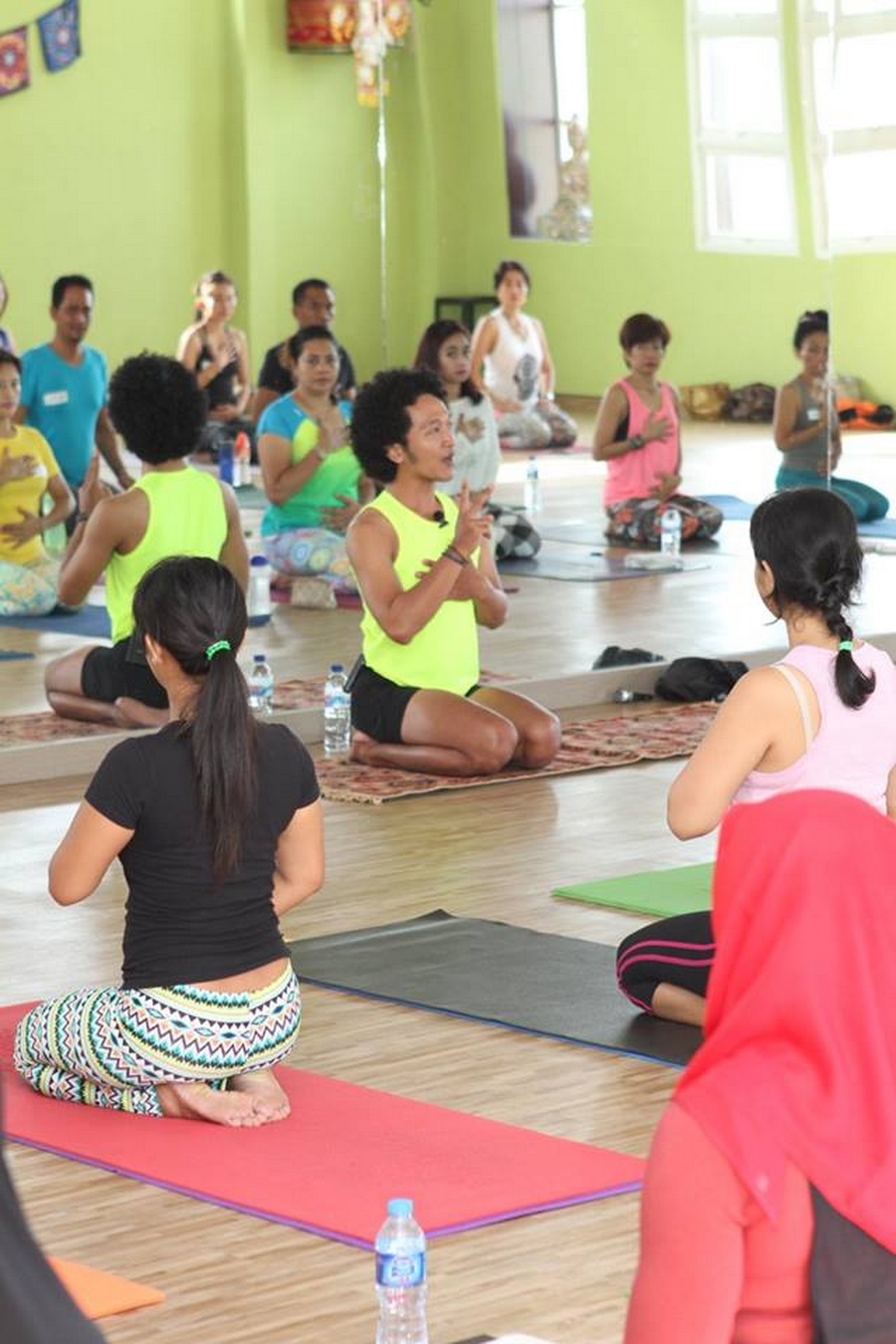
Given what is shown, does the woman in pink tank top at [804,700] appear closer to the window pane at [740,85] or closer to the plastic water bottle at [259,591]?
the window pane at [740,85]

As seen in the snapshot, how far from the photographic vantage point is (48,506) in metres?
6.60

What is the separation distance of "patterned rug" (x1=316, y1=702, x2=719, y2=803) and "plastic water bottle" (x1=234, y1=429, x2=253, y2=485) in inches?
52.3

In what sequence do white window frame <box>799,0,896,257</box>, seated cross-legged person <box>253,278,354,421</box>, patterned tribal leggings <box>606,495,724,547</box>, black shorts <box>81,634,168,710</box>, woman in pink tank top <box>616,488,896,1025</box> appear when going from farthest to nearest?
1. patterned tribal leggings <box>606,495,724,547</box>
2. white window frame <box>799,0,896,257</box>
3. seated cross-legged person <box>253,278,354,421</box>
4. black shorts <box>81,634,168,710</box>
5. woman in pink tank top <box>616,488,896,1025</box>

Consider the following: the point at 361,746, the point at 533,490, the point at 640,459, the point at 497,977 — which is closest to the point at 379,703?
the point at 361,746

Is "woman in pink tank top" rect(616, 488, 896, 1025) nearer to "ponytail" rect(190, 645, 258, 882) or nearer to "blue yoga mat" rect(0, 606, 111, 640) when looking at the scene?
"ponytail" rect(190, 645, 258, 882)

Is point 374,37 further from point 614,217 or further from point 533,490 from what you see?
point 533,490

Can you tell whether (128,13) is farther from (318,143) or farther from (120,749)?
(120,749)

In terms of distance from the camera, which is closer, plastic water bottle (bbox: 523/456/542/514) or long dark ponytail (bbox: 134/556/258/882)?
long dark ponytail (bbox: 134/556/258/882)

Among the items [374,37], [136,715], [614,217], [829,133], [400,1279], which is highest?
[374,37]

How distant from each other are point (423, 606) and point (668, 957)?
1.93 meters

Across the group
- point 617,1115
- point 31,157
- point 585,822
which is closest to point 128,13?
point 31,157

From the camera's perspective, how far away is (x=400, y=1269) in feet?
8.92

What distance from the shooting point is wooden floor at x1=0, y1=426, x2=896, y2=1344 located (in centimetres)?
295

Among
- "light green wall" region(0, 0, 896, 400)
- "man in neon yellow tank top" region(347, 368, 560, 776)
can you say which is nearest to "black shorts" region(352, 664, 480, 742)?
"man in neon yellow tank top" region(347, 368, 560, 776)
